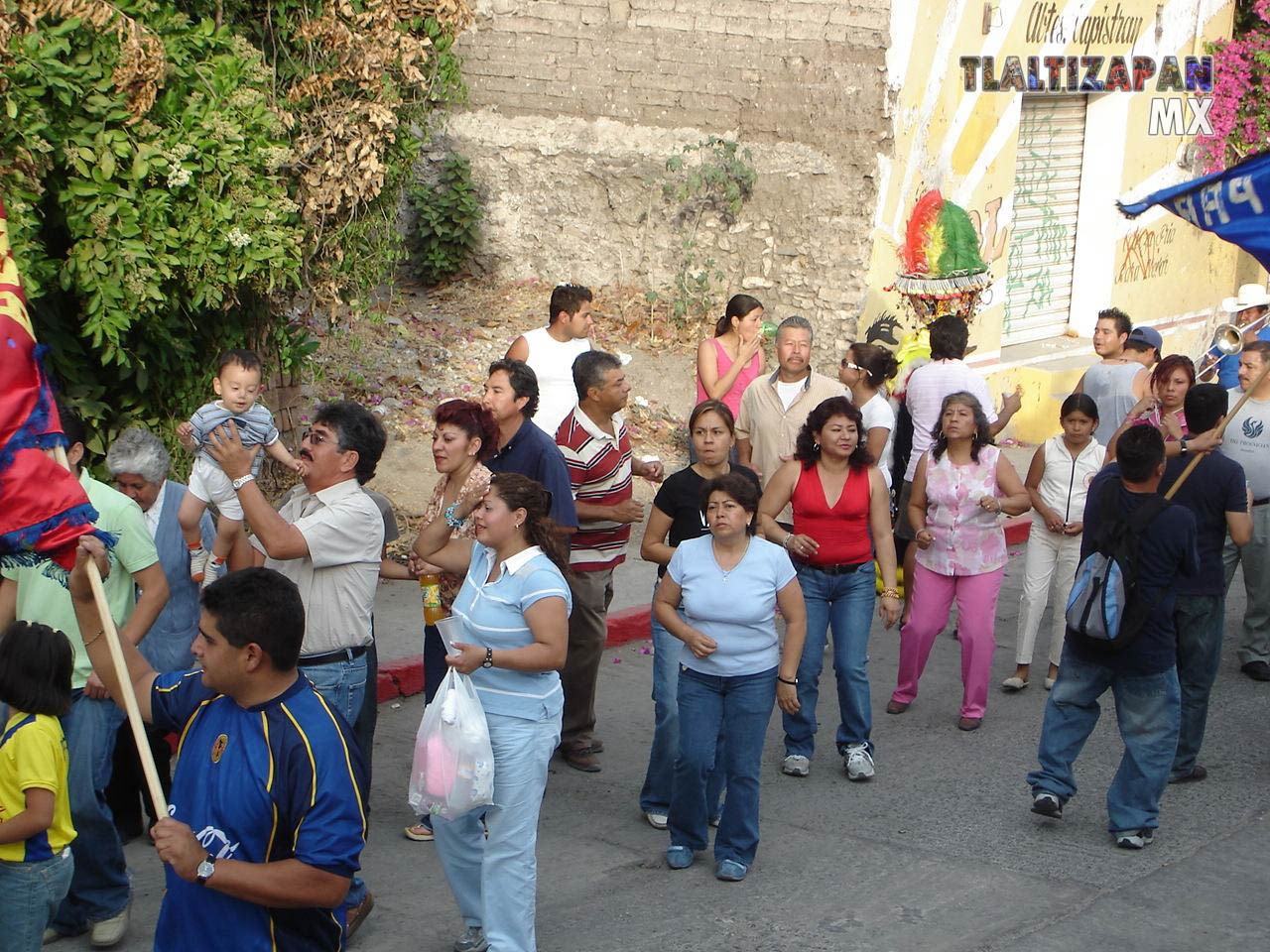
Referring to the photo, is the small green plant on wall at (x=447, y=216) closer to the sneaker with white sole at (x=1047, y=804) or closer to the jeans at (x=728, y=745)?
the jeans at (x=728, y=745)

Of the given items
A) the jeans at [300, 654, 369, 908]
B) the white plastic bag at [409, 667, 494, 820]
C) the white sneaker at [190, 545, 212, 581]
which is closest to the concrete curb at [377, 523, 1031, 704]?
the white sneaker at [190, 545, 212, 581]

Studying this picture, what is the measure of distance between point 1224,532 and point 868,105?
6.74 m

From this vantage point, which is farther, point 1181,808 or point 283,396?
point 283,396

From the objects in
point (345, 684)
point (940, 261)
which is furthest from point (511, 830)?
point (940, 261)

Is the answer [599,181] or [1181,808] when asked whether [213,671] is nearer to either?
[1181,808]

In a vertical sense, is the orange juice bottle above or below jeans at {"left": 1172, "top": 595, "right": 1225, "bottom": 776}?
above

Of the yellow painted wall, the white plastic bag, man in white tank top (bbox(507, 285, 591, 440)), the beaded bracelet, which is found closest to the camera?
the white plastic bag

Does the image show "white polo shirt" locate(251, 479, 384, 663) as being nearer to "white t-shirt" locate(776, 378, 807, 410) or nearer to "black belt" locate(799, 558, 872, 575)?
"black belt" locate(799, 558, 872, 575)

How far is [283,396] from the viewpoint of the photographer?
31.7 ft

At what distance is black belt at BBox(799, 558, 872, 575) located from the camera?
700 centimetres

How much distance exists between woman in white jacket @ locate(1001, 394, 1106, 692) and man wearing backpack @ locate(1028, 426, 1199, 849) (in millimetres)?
1868

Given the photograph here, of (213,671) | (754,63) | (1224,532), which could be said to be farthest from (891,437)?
(213,671)

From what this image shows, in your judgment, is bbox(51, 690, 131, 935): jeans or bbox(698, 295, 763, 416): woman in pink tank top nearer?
bbox(51, 690, 131, 935): jeans

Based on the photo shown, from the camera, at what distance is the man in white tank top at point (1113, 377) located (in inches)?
377
